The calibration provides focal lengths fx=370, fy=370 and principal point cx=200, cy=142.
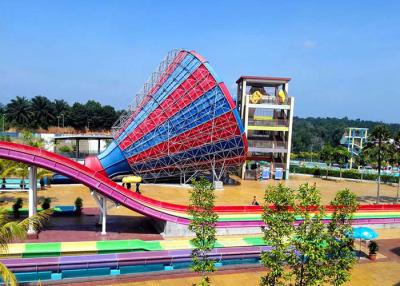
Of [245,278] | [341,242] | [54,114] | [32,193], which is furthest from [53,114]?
[341,242]

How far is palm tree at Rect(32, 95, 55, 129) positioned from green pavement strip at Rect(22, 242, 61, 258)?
94.0m

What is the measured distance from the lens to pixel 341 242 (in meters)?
13.2

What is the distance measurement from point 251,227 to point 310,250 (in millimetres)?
16878

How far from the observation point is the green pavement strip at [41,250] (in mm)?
20188

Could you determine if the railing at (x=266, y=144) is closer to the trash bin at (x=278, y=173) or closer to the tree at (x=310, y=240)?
the trash bin at (x=278, y=173)

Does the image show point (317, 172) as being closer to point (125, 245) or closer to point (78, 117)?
point (125, 245)

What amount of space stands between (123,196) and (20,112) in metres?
91.8

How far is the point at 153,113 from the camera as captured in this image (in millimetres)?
41625

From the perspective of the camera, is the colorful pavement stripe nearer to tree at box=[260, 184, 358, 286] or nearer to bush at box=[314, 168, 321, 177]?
tree at box=[260, 184, 358, 286]

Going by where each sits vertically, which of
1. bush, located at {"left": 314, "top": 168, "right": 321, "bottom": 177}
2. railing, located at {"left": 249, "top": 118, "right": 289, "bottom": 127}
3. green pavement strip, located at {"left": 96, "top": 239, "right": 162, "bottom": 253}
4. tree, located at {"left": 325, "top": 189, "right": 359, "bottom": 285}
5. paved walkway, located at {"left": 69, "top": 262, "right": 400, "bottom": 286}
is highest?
railing, located at {"left": 249, "top": 118, "right": 289, "bottom": 127}

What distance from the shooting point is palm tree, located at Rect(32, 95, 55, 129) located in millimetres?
106938

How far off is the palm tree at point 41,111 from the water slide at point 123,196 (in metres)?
89.8

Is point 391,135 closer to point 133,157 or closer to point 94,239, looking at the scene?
point 133,157

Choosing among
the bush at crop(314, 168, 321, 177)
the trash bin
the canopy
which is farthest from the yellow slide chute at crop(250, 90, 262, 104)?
the canopy
